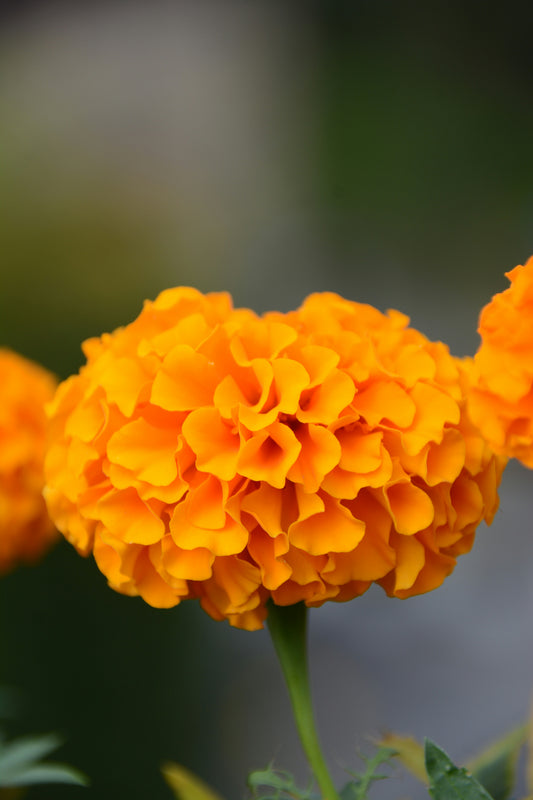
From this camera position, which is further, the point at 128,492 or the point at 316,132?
the point at 316,132

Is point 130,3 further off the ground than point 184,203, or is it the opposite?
point 130,3

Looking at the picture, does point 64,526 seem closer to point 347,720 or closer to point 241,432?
point 241,432

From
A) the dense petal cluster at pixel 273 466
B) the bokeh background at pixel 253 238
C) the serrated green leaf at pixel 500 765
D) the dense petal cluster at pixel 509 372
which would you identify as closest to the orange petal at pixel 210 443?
the dense petal cluster at pixel 273 466

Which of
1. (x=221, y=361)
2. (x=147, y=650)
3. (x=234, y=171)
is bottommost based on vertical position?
(x=147, y=650)

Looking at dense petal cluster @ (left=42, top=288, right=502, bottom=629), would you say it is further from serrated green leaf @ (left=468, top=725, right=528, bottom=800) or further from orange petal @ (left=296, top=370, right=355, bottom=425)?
serrated green leaf @ (left=468, top=725, right=528, bottom=800)

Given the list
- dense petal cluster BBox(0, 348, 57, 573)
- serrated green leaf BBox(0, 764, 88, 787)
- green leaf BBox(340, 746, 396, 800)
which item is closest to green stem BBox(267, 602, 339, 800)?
green leaf BBox(340, 746, 396, 800)

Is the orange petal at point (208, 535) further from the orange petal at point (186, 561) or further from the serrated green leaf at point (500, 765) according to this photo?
the serrated green leaf at point (500, 765)

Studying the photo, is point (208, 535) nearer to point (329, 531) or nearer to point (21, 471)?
point (329, 531)

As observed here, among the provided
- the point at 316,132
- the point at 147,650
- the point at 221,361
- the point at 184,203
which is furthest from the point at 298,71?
the point at 221,361
